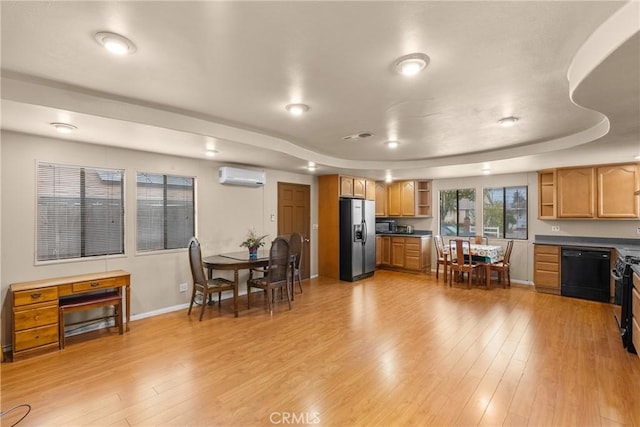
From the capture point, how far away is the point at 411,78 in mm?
2291

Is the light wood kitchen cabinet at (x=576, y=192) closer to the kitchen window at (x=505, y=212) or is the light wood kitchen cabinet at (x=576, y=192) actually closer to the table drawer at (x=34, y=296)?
the kitchen window at (x=505, y=212)

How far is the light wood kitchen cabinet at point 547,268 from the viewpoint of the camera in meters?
5.37

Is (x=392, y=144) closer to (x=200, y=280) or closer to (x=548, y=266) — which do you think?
(x=200, y=280)

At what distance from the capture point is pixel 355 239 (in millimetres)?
6348

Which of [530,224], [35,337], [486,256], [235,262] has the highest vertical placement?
[530,224]

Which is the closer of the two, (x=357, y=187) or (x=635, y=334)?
(x=635, y=334)

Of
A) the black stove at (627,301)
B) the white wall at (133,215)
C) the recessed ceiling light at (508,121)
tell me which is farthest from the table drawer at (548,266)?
the white wall at (133,215)

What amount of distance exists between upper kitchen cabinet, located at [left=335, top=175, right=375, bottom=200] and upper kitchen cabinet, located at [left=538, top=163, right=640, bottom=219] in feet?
11.3

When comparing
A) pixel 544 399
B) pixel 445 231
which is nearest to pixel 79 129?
pixel 544 399

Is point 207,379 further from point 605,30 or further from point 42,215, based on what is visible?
point 605,30

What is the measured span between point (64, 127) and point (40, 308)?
1862 mm

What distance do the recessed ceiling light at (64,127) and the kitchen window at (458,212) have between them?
7085 millimetres

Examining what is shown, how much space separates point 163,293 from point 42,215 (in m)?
Answer: 1.73

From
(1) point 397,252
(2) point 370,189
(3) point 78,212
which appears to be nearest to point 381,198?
(2) point 370,189
